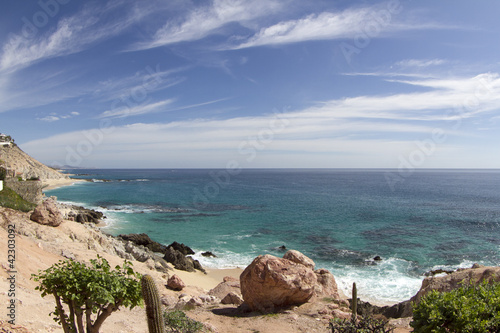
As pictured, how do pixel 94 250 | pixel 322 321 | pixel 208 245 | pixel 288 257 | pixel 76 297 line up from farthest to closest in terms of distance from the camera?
A: pixel 208 245, pixel 94 250, pixel 288 257, pixel 322 321, pixel 76 297

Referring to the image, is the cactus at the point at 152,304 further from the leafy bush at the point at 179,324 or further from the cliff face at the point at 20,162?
the cliff face at the point at 20,162

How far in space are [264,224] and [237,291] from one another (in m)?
29.5

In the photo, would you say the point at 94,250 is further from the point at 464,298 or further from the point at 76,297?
the point at 464,298

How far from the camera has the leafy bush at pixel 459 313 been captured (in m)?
7.71

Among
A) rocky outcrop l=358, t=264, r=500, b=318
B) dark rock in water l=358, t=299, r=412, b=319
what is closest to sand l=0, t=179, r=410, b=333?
dark rock in water l=358, t=299, r=412, b=319

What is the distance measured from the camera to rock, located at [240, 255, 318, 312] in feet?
52.2

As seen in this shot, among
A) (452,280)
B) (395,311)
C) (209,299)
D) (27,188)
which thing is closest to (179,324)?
(209,299)

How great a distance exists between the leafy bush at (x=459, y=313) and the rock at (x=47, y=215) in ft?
81.8

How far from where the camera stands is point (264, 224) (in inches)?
1970

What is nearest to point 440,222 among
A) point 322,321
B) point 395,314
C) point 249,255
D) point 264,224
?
point 264,224

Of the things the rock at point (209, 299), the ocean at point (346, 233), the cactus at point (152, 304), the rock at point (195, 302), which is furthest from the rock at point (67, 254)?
the cactus at point (152, 304)

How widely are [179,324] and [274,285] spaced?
553cm

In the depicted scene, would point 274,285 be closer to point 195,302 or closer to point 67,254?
point 195,302

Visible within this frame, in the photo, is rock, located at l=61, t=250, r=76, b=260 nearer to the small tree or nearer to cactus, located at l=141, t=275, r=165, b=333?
the small tree
